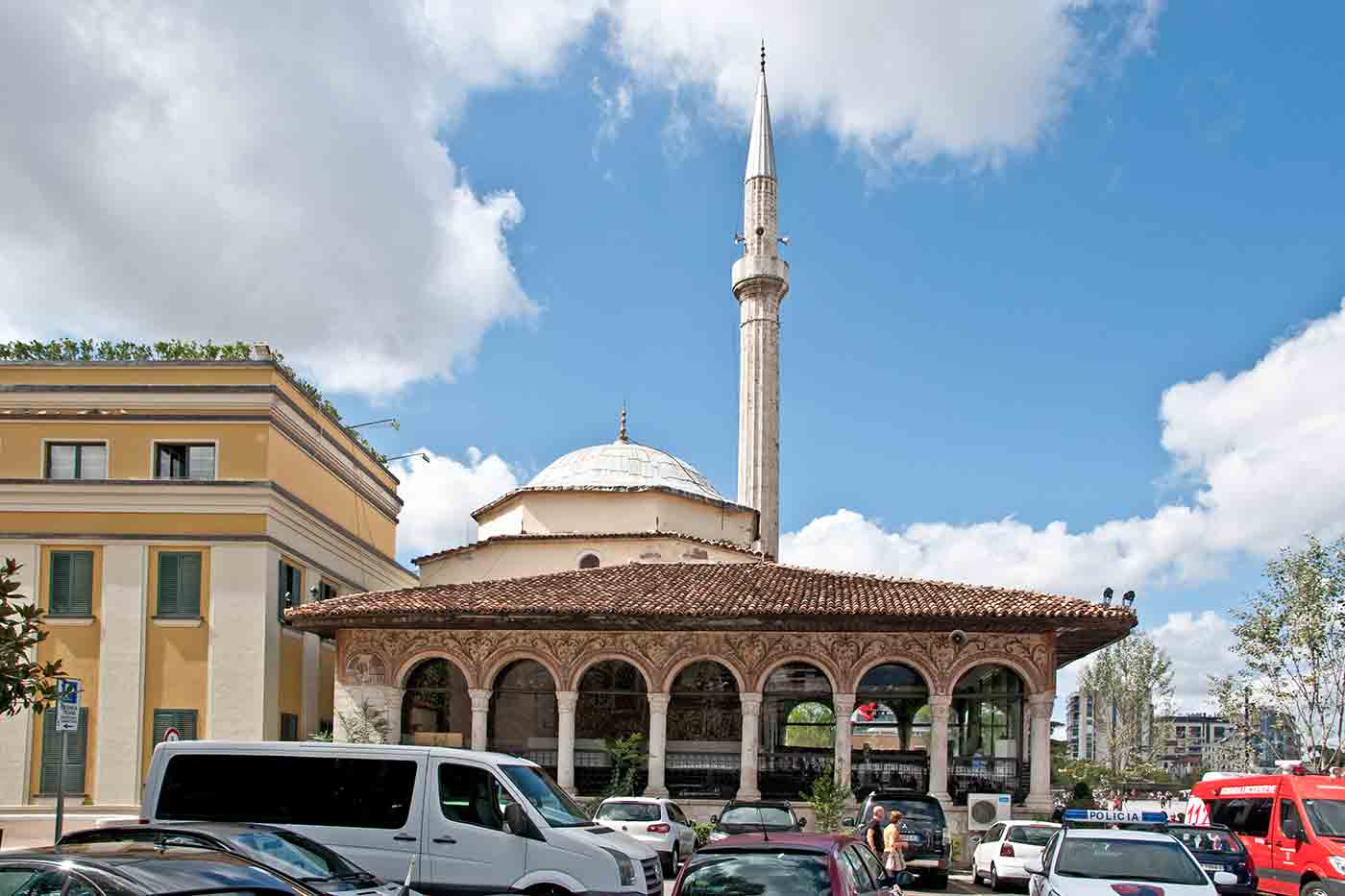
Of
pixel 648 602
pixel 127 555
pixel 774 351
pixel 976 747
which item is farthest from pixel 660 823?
pixel 774 351

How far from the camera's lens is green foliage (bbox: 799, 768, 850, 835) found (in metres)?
24.7

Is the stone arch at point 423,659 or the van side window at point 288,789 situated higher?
the stone arch at point 423,659

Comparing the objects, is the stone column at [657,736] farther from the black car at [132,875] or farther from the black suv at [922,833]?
the black car at [132,875]

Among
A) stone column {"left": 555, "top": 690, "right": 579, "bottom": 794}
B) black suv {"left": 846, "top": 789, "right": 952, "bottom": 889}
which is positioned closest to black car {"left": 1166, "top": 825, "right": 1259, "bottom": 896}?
black suv {"left": 846, "top": 789, "right": 952, "bottom": 889}

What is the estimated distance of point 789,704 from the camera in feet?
105

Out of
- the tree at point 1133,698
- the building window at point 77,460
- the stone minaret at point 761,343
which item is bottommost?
the tree at point 1133,698

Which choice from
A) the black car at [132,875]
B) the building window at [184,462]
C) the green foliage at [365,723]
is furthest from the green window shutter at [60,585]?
the black car at [132,875]

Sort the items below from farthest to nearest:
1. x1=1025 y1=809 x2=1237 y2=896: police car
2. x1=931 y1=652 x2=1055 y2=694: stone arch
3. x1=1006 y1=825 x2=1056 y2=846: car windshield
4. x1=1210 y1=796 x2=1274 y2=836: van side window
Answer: x1=931 y1=652 x2=1055 y2=694: stone arch < x1=1006 y1=825 x2=1056 y2=846: car windshield < x1=1210 y1=796 x2=1274 y2=836: van side window < x1=1025 y1=809 x2=1237 y2=896: police car

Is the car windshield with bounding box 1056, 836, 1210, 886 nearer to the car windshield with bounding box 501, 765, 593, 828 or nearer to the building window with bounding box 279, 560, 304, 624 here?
the car windshield with bounding box 501, 765, 593, 828

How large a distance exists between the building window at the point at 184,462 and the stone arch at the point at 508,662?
755cm

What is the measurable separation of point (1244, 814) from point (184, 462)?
72.8 feet

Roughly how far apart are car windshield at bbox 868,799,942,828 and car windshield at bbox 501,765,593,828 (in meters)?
8.57

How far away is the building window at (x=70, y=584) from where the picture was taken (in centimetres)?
2797

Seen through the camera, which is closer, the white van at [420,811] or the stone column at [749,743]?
the white van at [420,811]
